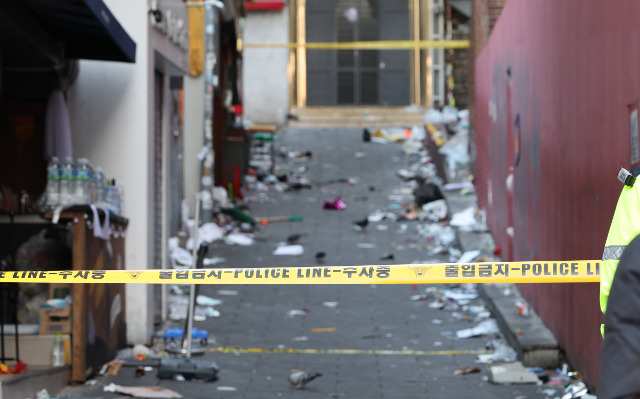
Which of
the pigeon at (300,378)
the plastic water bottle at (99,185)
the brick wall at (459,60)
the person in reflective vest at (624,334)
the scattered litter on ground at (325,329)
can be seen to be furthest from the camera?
the brick wall at (459,60)

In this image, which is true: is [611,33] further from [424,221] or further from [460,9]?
[460,9]

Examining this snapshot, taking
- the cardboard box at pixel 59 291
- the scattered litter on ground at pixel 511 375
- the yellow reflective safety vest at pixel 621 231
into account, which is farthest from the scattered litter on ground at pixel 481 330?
the yellow reflective safety vest at pixel 621 231

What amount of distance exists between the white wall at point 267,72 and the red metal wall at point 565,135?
613 inches

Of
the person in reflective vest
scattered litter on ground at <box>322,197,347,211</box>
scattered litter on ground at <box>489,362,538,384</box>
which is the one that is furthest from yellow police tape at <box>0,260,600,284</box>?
scattered litter on ground at <box>322,197,347,211</box>

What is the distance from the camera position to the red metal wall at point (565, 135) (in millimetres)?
7191

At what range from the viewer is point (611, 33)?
718 cm

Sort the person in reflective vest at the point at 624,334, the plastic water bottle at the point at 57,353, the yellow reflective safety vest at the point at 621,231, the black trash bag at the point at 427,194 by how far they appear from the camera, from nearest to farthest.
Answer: the person in reflective vest at the point at 624,334, the yellow reflective safety vest at the point at 621,231, the plastic water bottle at the point at 57,353, the black trash bag at the point at 427,194

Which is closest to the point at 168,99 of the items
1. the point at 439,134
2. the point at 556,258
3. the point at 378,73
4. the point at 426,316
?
the point at 426,316

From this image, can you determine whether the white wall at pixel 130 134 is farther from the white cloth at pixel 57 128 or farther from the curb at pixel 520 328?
the curb at pixel 520 328

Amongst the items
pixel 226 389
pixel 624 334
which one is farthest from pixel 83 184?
pixel 624 334

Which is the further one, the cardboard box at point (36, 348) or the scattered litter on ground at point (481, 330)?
the scattered litter on ground at point (481, 330)

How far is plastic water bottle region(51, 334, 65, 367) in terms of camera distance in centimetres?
874

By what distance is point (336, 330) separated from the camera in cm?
1170

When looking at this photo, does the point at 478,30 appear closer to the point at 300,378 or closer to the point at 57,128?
the point at 57,128
